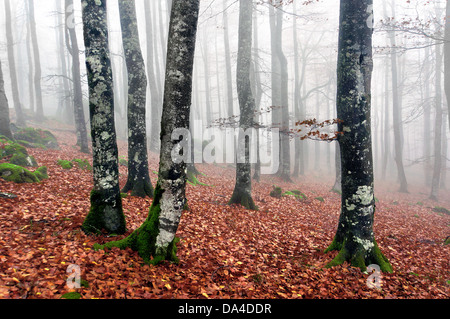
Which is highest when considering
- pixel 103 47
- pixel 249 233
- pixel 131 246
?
pixel 103 47

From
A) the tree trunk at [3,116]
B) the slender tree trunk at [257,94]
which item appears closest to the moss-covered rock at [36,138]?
the tree trunk at [3,116]

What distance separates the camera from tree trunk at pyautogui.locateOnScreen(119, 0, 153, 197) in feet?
26.1

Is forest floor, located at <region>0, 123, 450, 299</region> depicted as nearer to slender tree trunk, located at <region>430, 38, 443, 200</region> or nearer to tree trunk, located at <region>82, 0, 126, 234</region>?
tree trunk, located at <region>82, 0, 126, 234</region>

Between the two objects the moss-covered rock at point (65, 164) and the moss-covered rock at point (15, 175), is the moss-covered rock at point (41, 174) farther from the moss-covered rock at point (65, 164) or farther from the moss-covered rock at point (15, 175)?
the moss-covered rock at point (65, 164)

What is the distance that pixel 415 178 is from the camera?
32.2 metres

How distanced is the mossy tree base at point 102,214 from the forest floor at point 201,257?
0.19 meters

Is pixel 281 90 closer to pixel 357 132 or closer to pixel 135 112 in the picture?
pixel 135 112

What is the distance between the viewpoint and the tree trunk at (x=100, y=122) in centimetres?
479

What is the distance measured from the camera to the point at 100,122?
15.8 feet

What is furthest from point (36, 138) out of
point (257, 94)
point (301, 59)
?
point (301, 59)

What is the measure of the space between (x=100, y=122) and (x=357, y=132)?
5.21 m
